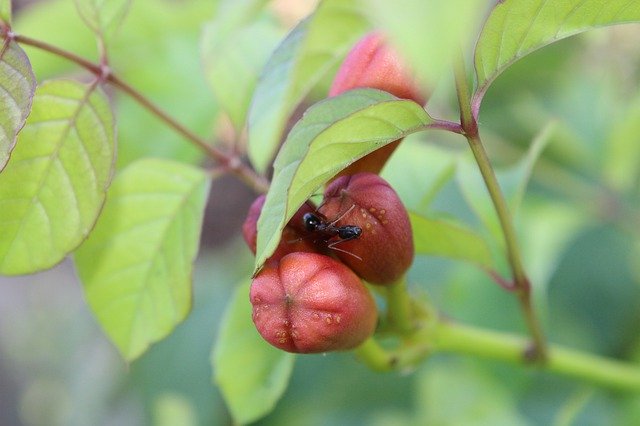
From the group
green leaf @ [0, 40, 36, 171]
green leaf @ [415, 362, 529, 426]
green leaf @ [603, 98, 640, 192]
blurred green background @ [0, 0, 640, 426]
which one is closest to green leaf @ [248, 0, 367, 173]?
green leaf @ [0, 40, 36, 171]

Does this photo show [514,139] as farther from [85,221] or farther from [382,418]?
[85,221]

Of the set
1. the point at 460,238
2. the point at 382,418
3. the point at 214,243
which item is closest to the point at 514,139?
the point at 382,418

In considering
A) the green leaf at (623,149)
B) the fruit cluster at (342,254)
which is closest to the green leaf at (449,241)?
the fruit cluster at (342,254)

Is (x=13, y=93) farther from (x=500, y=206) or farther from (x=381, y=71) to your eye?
(x=500, y=206)

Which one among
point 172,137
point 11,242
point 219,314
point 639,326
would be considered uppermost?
point 11,242

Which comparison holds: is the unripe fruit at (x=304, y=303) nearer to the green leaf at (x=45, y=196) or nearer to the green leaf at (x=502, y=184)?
the green leaf at (x=45, y=196)
